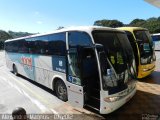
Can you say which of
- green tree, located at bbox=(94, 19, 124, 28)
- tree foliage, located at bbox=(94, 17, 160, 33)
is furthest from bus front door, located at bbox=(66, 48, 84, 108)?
green tree, located at bbox=(94, 19, 124, 28)

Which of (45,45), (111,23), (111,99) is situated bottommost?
(111,99)

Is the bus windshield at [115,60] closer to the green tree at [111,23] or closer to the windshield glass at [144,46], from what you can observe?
the windshield glass at [144,46]

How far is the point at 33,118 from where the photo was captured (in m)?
6.00

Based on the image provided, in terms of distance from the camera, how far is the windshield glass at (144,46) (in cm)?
931

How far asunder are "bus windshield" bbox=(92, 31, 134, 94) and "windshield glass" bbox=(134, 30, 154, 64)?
328cm

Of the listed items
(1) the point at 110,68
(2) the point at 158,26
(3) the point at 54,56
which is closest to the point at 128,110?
(1) the point at 110,68

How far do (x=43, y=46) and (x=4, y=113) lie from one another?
3.24 meters

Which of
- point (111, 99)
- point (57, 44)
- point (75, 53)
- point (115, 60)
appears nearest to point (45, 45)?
point (57, 44)

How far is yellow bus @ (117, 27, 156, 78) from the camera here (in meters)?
9.23

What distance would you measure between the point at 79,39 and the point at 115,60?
134cm

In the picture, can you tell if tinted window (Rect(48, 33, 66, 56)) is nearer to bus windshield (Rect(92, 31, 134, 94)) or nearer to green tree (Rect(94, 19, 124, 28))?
bus windshield (Rect(92, 31, 134, 94))

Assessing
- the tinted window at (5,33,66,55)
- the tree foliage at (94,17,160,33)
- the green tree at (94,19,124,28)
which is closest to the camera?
the tinted window at (5,33,66,55)

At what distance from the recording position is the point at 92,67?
6.29m

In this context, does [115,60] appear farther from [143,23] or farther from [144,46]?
[143,23]
